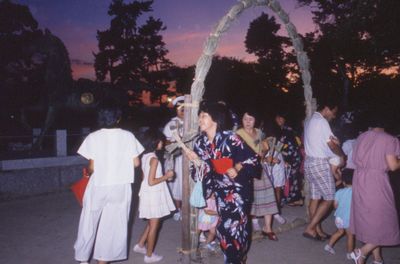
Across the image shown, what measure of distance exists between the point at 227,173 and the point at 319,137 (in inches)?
75.9

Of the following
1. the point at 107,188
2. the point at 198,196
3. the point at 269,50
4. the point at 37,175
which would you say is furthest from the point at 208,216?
the point at 269,50

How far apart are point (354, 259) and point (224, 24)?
317cm

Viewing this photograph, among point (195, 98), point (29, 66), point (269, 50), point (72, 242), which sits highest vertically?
point (269, 50)

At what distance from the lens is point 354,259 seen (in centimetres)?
408

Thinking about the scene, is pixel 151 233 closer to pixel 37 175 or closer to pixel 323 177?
pixel 323 177

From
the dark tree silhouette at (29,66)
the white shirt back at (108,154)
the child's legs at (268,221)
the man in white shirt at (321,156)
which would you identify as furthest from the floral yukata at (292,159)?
the dark tree silhouette at (29,66)

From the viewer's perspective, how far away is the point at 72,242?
5.23m

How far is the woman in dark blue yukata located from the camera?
12.3 feet

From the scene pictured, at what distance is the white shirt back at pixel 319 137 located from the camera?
4949 mm

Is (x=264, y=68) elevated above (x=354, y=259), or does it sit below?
above

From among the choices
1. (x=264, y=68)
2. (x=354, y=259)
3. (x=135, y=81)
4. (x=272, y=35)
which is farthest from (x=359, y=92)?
(x=354, y=259)

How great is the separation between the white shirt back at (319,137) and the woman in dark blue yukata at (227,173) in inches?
62.7

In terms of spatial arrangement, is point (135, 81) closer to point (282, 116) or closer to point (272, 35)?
point (272, 35)

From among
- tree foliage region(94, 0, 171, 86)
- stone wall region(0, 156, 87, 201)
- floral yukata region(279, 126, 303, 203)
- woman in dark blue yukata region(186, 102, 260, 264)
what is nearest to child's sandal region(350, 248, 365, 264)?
woman in dark blue yukata region(186, 102, 260, 264)
